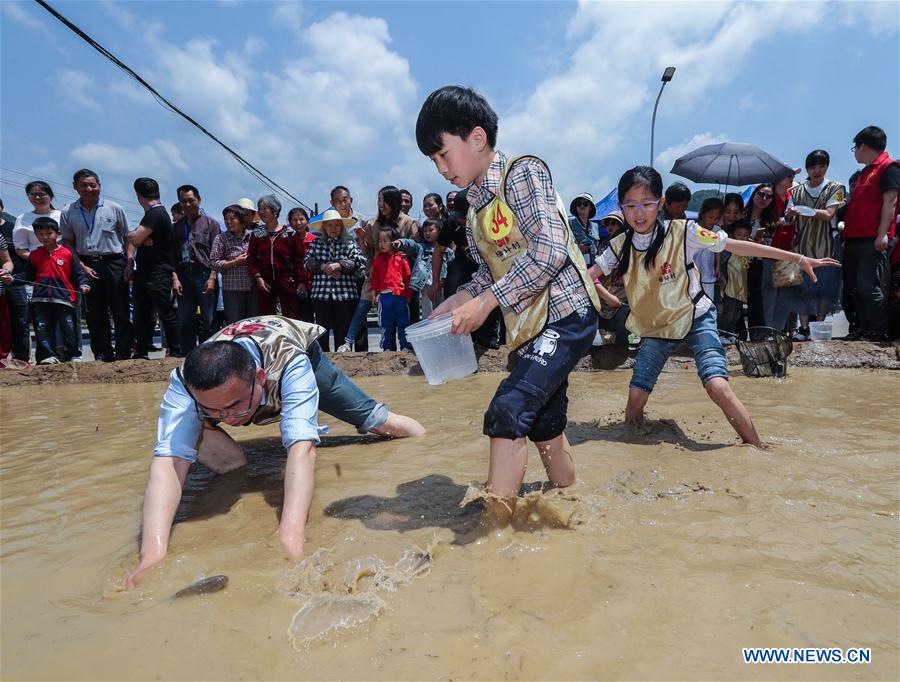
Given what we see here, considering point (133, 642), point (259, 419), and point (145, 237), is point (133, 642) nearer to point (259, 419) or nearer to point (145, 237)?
point (259, 419)

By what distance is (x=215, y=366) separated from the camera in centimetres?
217

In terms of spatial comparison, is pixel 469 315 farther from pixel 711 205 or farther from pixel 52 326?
pixel 52 326

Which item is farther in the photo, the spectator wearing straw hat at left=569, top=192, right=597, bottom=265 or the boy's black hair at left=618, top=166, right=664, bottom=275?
the spectator wearing straw hat at left=569, top=192, right=597, bottom=265

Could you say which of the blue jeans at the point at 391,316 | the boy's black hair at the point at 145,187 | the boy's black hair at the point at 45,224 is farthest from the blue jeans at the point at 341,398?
the boy's black hair at the point at 45,224

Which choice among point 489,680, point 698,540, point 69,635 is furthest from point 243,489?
point 698,540

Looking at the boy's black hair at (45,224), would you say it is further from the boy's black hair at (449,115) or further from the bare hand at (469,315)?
the bare hand at (469,315)

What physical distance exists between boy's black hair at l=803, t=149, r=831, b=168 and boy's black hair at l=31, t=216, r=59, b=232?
8.92 meters

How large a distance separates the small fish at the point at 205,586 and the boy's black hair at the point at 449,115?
1675mm

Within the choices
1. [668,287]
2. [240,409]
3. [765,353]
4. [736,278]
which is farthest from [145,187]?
[736,278]

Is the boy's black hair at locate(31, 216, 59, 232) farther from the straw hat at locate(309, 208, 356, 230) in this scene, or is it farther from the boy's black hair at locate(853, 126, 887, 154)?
the boy's black hair at locate(853, 126, 887, 154)

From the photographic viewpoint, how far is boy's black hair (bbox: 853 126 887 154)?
571 centimetres

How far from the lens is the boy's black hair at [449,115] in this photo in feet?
6.79

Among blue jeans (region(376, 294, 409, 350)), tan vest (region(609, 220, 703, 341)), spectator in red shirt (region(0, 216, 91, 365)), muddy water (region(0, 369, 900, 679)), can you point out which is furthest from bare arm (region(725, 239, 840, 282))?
spectator in red shirt (region(0, 216, 91, 365))

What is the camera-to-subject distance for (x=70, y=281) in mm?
7012
